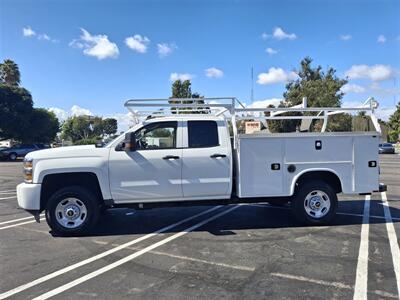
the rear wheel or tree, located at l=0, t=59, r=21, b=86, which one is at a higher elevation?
tree, located at l=0, t=59, r=21, b=86

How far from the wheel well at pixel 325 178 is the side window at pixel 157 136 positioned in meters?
2.53

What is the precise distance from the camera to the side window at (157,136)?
6.99 meters

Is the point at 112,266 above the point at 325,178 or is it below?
below

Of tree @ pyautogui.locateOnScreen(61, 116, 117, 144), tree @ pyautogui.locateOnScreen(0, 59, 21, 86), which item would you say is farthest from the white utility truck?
tree @ pyautogui.locateOnScreen(61, 116, 117, 144)

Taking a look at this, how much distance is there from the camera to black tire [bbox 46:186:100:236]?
669cm

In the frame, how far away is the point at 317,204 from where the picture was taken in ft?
24.1

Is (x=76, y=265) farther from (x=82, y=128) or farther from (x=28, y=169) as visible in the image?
(x=82, y=128)

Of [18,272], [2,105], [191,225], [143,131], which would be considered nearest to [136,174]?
[143,131]

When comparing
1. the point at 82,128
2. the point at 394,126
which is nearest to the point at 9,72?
the point at 82,128

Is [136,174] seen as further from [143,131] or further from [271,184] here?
[271,184]

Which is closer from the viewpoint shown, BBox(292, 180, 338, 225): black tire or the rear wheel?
BBox(292, 180, 338, 225): black tire

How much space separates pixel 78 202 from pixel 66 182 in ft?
1.48

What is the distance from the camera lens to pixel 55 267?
5211 mm

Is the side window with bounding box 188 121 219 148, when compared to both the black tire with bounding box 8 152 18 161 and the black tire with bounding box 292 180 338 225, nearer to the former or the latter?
the black tire with bounding box 292 180 338 225
